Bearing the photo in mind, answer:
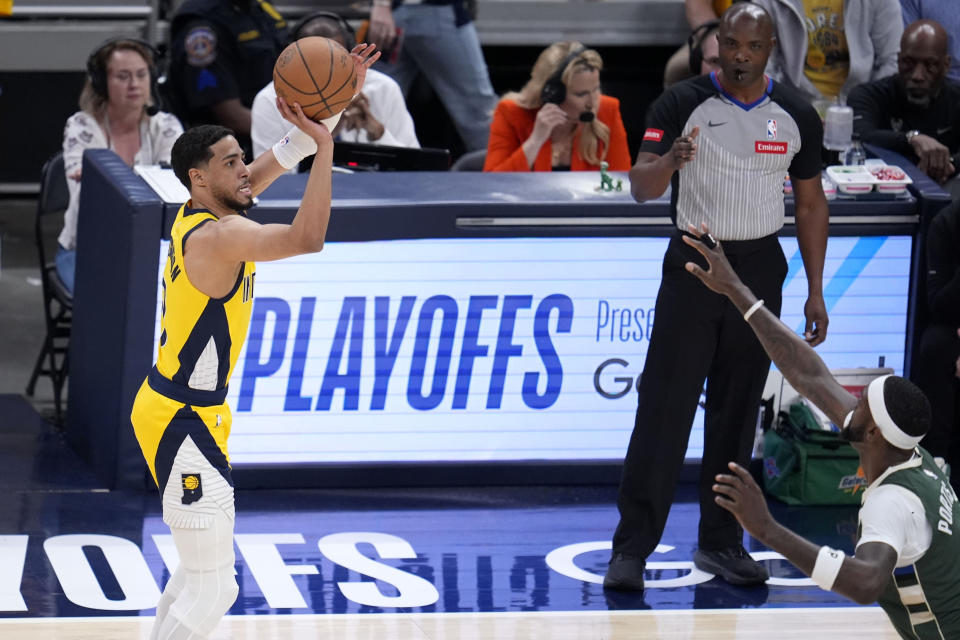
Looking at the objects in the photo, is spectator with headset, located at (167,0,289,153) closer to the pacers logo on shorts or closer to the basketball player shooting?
the basketball player shooting

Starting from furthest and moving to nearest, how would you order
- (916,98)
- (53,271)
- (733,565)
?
(916,98) < (53,271) < (733,565)

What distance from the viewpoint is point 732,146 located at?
5.82 meters

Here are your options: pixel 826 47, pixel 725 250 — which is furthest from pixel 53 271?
pixel 826 47

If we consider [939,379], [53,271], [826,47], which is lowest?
[53,271]

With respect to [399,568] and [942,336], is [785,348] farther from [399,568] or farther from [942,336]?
[942,336]

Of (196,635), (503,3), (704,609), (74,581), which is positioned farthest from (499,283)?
(503,3)

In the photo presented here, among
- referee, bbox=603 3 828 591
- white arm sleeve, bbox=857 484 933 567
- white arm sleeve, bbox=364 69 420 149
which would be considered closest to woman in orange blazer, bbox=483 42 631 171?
white arm sleeve, bbox=364 69 420 149

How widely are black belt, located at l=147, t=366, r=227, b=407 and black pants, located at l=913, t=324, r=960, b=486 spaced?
3.65 m

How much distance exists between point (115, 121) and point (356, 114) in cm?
124

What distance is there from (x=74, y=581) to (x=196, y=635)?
1406 mm

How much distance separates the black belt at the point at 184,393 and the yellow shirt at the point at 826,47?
5234mm

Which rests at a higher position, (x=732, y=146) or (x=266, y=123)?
(x=732, y=146)

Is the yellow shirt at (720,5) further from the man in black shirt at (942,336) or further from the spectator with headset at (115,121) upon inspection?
the spectator with headset at (115,121)

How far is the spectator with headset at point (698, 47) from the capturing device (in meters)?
8.66
